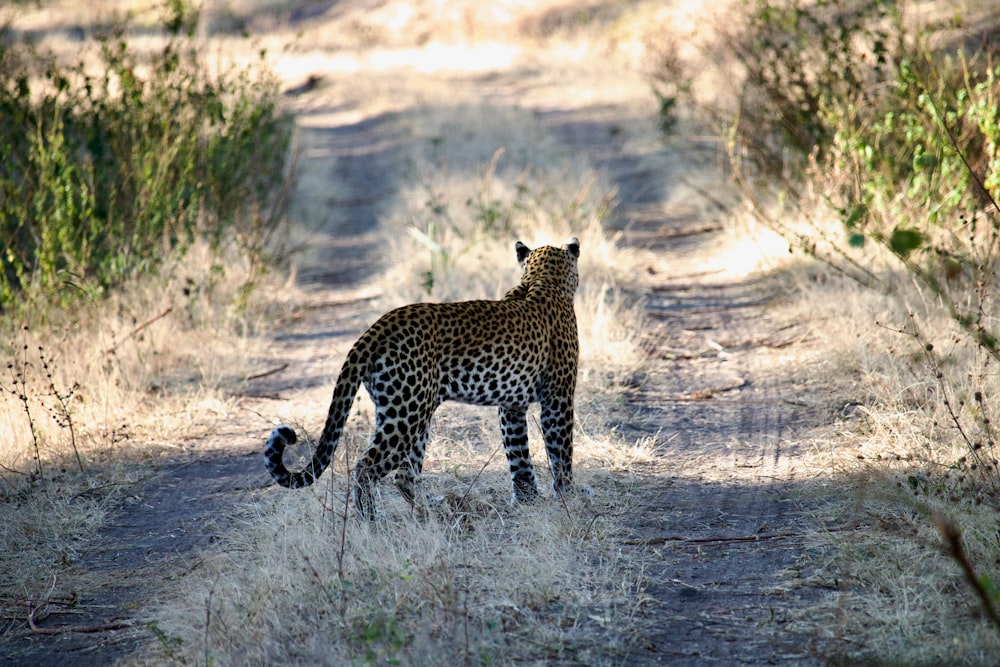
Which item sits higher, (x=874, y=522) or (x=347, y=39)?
(x=347, y=39)

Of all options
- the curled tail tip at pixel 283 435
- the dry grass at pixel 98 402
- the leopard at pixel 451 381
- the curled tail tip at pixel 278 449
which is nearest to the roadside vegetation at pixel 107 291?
the dry grass at pixel 98 402

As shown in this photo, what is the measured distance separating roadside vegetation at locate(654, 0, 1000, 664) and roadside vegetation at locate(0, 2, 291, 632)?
402 centimetres

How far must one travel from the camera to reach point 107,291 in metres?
9.07

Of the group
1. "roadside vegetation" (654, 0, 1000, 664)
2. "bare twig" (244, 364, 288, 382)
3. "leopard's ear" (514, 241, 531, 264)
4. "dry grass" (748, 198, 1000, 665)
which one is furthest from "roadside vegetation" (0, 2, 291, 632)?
"roadside vegetation" (654, 0, 1000, 664)

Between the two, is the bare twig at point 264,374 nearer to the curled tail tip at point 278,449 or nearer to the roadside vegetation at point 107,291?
the roadside vegetation at point 107,291

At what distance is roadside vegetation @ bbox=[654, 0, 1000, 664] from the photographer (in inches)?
157

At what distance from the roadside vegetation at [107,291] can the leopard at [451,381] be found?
162 centimetres

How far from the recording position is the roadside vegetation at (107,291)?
6168mm

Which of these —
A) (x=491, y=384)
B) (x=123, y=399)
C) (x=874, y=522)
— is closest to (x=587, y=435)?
(x=491, y=384)

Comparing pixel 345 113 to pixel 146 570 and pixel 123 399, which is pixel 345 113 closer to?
pixel 123 399

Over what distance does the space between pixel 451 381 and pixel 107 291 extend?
205 inches

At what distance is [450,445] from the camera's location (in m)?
6.63

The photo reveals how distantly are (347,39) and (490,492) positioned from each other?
98.7ft

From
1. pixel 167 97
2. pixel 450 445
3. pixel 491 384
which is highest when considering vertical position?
pixel 167 97
